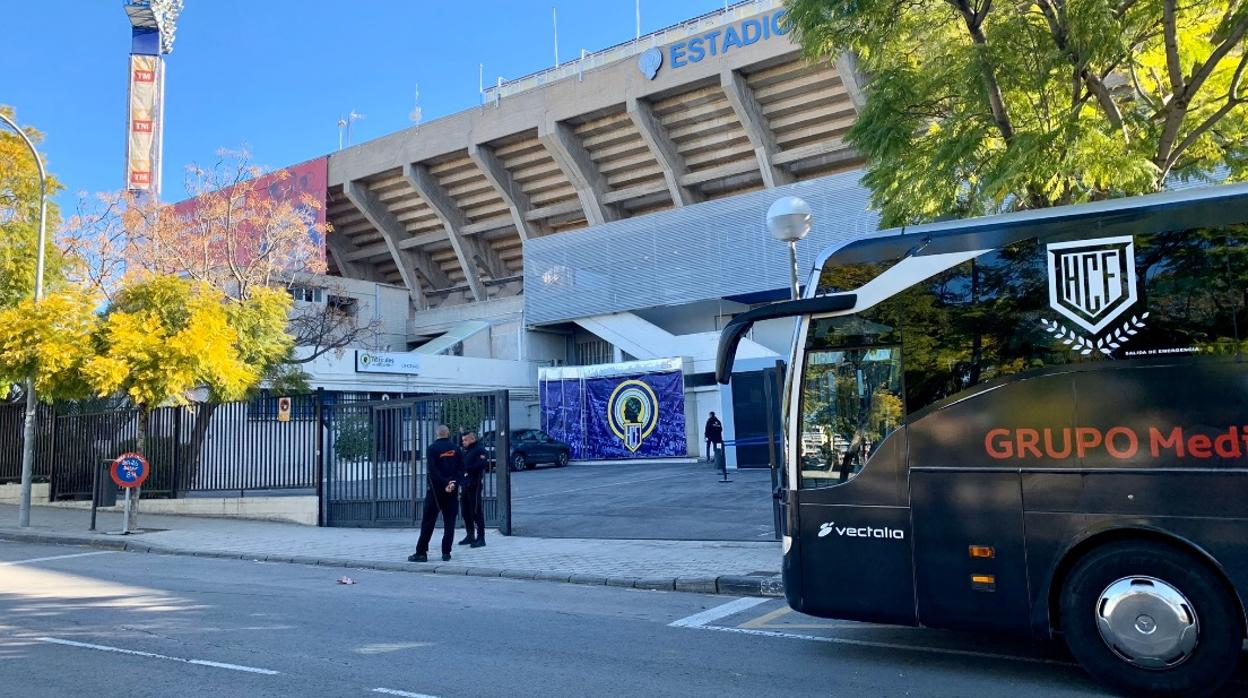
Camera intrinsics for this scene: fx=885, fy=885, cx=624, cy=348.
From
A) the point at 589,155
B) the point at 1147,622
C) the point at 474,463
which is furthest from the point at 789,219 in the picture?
the point at 589,155

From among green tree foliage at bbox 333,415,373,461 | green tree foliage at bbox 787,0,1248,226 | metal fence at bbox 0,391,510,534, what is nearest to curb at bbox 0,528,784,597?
metal fence at bbox 0,391,510,534

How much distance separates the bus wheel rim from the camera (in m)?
5.13

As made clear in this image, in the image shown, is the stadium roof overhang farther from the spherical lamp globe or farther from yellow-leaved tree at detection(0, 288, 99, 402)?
the spherical lamp globe

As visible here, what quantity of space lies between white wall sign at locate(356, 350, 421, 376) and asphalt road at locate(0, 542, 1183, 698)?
26564mm

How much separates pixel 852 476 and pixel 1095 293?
196cm

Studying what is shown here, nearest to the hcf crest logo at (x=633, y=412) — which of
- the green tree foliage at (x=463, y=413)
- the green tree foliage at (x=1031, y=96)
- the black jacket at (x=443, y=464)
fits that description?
the green tree foliage at (x=463, y=413)

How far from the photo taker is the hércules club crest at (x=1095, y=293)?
547cm

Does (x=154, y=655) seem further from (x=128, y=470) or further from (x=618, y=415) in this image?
(x=618, y=415)

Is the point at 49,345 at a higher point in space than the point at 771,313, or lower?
higher

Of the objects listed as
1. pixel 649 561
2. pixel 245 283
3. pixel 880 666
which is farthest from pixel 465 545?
pixel 245 283

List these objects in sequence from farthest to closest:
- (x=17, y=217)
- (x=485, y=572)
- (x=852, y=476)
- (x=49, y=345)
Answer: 1. (x=17, y=217)
2. (x=49, y=345)
3. (x=485, y=572)
4. (x=852, y=476)

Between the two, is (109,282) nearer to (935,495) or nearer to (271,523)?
(271,523)

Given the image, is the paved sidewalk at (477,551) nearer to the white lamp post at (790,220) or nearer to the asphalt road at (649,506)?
the asphalt road at (649,506)

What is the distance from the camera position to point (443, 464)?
11.7 m
